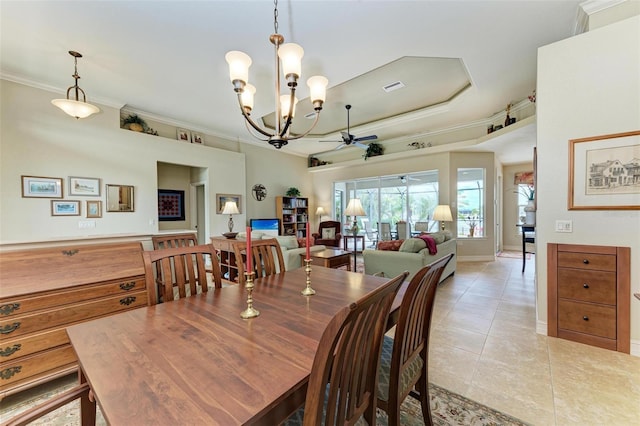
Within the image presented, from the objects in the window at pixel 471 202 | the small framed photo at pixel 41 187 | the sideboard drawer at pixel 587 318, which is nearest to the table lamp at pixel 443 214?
the window at pixel 471 202

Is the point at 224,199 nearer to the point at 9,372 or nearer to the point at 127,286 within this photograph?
the point at 127,286

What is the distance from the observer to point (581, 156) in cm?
235

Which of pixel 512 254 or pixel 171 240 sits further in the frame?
pixel 512 254

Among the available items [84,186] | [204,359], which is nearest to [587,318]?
[204,359]

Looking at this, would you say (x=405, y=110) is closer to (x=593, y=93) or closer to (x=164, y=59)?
(x=593, y=93)

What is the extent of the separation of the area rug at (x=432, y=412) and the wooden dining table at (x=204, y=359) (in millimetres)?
843

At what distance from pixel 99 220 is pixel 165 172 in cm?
181

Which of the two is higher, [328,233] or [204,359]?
[204,359]

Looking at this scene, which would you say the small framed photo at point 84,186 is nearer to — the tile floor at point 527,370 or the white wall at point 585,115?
the tile floor at point 527,370

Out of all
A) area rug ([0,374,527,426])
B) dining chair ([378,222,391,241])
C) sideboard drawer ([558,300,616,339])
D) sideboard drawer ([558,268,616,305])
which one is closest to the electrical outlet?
sideboard drawer ([558,268,616,305])

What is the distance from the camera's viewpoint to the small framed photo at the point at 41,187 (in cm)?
363

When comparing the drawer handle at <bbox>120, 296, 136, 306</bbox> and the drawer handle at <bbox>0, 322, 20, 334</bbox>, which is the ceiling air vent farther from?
the drawer handle at <bbox>0, 322, 20, 334</bbox>

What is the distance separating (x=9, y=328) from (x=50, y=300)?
22 cm

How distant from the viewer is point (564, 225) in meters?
2.44
